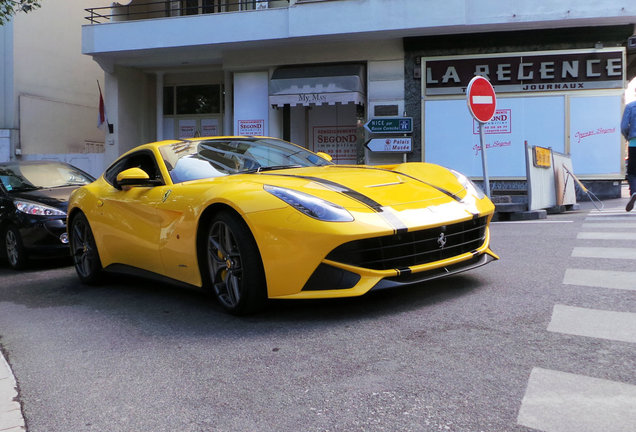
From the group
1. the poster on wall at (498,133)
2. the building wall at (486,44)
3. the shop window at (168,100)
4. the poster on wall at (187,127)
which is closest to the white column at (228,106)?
the poster on wall at (187,127)

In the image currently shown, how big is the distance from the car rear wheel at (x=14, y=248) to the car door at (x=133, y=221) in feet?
7.24

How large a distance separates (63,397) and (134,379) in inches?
12.2

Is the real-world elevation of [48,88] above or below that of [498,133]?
above

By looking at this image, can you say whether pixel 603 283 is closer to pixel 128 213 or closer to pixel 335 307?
pixel 335 307

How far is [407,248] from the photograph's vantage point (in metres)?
3.55

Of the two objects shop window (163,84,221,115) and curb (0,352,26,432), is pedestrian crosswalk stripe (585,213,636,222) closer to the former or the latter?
curb (0,352,26,432)

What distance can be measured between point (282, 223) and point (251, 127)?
1387cm

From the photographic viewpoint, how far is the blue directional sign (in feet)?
50.3

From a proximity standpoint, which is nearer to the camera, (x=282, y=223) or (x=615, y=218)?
(x=282, y=223)

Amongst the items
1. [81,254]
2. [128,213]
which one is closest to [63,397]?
[128,213]

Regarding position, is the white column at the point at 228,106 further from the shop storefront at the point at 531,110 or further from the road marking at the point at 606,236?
the road marking at the point at 606,236

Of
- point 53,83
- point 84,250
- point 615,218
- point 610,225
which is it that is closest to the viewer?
point 84,250

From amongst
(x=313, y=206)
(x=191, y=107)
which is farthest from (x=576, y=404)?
(x=191, y=107)

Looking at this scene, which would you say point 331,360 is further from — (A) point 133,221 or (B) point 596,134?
(B) point 596,134
